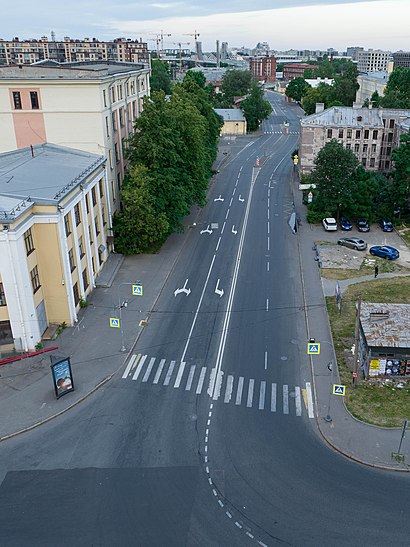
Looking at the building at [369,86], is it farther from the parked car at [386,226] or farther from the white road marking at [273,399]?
the white road marking at [273,399]

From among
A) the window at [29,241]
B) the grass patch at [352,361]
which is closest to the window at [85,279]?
the window at [29,241]

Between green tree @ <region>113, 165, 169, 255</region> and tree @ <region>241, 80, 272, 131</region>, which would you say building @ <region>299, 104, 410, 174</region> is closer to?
green tree @ <region>113, 165, 169, 255</region>

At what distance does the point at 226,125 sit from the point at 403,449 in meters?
109

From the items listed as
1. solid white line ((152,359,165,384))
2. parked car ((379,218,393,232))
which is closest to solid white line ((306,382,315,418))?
solid white line ((152,359,165,384))

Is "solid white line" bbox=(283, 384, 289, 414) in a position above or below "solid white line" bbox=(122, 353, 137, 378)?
below

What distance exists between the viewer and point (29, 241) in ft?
111

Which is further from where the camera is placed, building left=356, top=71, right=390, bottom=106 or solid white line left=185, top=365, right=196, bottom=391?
building left=356, top=71, right=390, bottom=106

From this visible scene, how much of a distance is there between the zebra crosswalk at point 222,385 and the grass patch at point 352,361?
298 centimetres

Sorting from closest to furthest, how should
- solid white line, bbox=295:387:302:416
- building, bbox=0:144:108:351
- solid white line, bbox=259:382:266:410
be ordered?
1. solid white line, bbox=295:387:302:416
2. solid white line, bbox=259:382:266:410
3. building, bbox=0:144:108:351

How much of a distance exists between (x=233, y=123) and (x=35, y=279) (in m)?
99.4

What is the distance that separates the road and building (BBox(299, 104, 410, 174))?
4362 centimetres

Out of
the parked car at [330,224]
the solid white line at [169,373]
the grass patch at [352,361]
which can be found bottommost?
the grass patch at [352,361]

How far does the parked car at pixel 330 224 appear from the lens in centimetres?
5759

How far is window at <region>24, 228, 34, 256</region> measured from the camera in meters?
33.1
